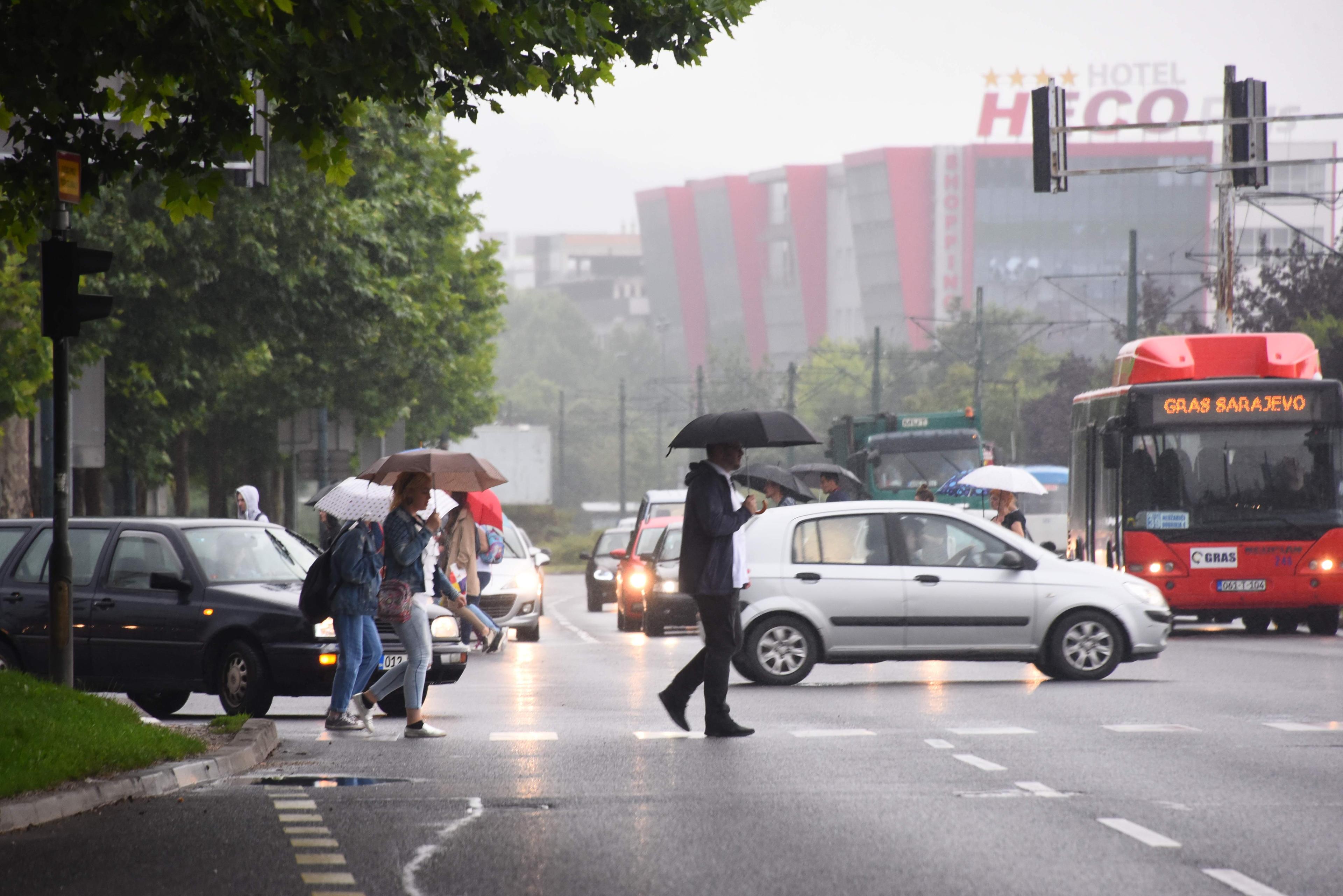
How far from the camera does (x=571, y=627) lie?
101 ft

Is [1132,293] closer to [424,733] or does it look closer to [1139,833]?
[424,733]

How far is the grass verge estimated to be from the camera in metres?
9.58

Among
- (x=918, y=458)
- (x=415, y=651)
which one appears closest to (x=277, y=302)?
(x=918, y=458)

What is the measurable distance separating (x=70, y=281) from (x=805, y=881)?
7095 millimetres

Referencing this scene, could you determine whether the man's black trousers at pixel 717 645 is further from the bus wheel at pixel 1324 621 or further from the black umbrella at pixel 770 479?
the bus wheel at pixel 1324 621

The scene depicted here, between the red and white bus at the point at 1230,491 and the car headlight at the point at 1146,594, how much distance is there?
5.37 m

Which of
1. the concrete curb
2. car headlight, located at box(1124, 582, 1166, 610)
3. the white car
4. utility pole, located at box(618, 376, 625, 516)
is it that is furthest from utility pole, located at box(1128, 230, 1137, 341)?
utility pole, located at box(618, 376, 625, 516)

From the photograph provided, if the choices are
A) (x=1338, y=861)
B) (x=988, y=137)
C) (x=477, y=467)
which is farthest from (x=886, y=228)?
(x=1338, y=861)

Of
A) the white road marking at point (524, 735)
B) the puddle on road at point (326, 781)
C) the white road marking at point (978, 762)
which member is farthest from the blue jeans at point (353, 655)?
the white road marking at point (978, 762)

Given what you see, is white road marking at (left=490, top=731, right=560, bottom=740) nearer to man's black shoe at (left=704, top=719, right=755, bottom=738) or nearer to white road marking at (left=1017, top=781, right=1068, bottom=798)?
man's black shoe at (left=704, top=719, right=755, bottom=738)

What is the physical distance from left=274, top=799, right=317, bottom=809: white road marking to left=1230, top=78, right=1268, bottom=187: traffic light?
15.9m

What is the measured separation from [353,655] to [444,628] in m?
1.87

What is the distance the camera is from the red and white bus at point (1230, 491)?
22.7m

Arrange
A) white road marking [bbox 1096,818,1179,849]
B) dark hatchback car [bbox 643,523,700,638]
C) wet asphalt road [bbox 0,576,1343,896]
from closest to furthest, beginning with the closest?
wet asphalt road [bbox 0,576,1343,896] → white road marking [bbox 1096,818,1179,849] → dark hatchback car [bbox 643,523,700,638]
